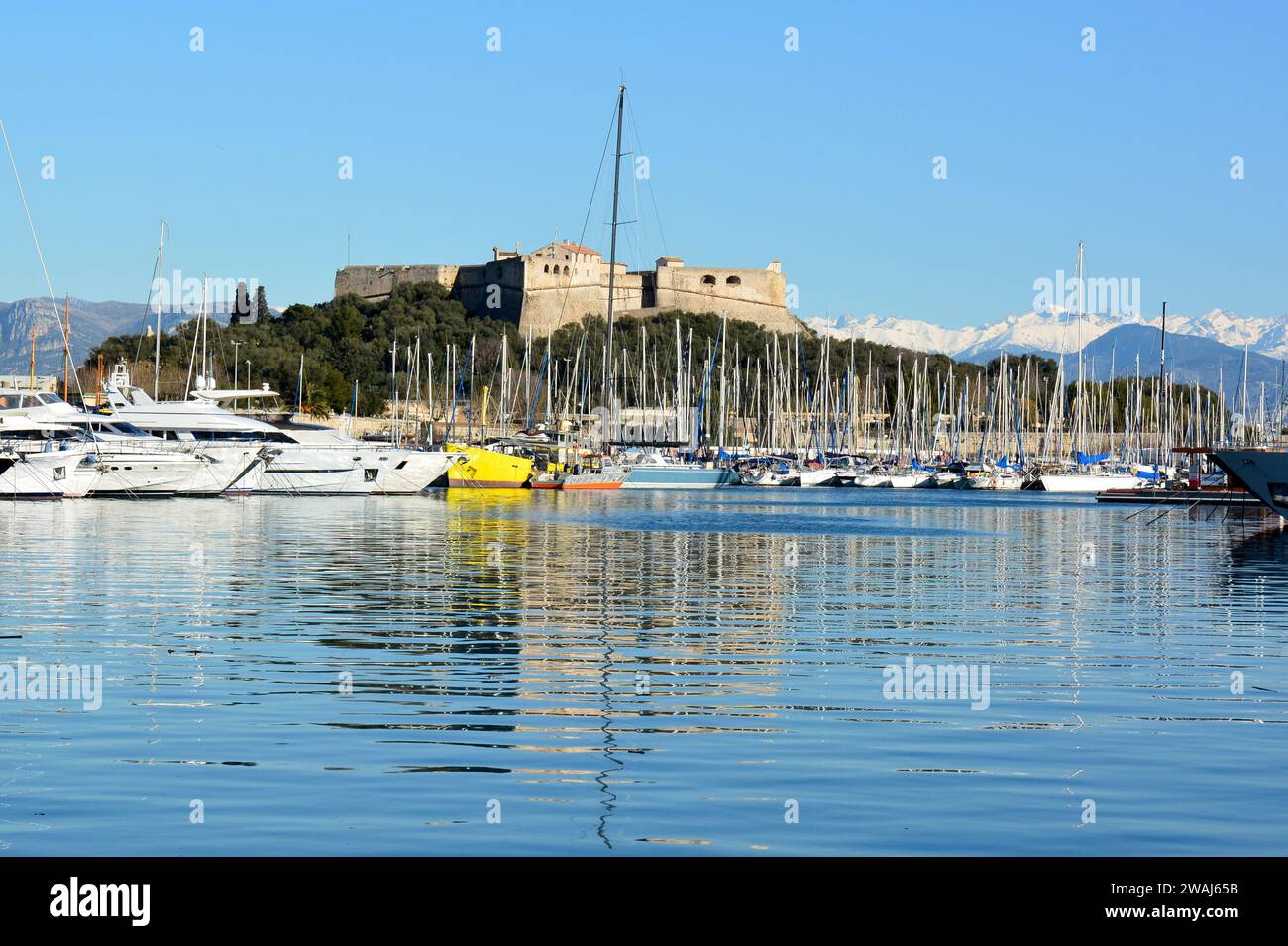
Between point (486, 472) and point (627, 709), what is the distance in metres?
51.9

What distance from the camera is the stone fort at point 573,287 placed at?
119 m

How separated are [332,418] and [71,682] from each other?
272 ft

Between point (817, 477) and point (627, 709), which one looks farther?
point (817, 477)

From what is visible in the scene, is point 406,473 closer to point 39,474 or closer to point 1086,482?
point 39,474

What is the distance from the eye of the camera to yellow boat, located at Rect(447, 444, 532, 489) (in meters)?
62.3

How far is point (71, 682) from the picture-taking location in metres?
11.9

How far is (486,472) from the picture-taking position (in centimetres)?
6266

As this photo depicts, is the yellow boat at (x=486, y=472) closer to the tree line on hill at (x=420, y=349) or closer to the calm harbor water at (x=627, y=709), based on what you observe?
the tree line on hill at (x=420, y=349)

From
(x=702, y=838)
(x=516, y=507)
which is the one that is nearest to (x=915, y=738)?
(x=702, y=838)

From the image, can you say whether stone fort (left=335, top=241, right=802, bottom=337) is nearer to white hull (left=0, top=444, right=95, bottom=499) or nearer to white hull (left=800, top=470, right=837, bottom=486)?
white hull (left=800, top=470, right=837, bottom=486)

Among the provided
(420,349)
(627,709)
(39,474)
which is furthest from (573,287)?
(627,709)

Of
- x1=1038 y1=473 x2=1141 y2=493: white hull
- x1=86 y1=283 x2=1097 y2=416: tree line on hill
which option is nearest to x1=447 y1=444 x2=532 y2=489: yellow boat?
x1=1038 y1=473 x2=1141 y2=493: white hull

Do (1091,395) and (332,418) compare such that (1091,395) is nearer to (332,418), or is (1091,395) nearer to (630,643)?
(332,418)

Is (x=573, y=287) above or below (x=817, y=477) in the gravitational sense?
above
